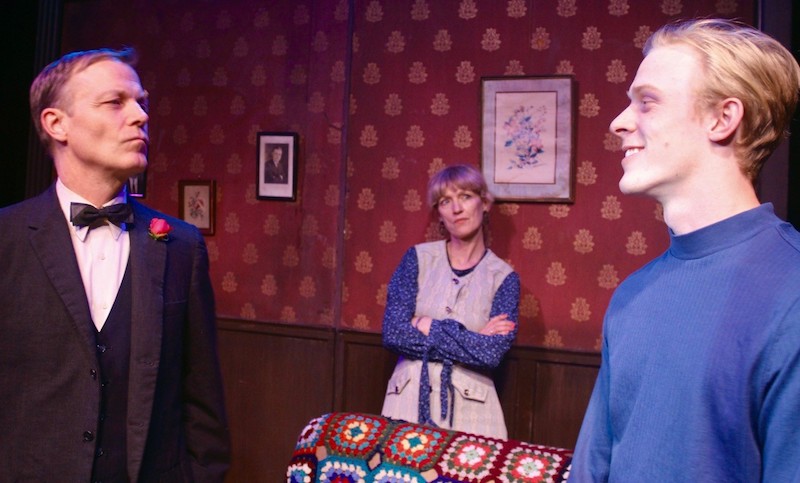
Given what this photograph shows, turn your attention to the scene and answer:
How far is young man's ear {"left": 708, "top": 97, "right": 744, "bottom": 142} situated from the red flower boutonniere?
138 cm

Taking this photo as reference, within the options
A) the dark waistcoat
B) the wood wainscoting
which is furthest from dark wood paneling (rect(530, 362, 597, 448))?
the dark waistcoat

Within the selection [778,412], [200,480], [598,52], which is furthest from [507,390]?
[778,412]

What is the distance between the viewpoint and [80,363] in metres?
1.71

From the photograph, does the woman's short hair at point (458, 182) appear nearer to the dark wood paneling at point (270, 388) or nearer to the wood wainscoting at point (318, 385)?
the wood wainscoting at point (318, 385)

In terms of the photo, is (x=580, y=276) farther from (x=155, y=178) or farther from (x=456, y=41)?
(x=155, y=178)

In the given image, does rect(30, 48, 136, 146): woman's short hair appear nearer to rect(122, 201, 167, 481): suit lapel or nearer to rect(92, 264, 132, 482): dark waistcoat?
rect(122, 201, 167, 481): suit lapel

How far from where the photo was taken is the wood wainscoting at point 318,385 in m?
3.75

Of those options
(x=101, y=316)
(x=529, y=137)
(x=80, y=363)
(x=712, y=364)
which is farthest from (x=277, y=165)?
(x=712, y=364)

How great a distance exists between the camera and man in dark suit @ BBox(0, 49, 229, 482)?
5.57 ft

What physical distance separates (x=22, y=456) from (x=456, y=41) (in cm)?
309

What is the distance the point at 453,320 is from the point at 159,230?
1.53 metres

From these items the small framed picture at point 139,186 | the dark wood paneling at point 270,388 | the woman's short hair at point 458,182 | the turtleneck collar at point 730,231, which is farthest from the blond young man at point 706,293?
the small framed picture at point 139,186

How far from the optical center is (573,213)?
3.79 m

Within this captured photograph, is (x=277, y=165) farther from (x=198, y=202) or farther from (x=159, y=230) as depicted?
(x=159, y=230)
